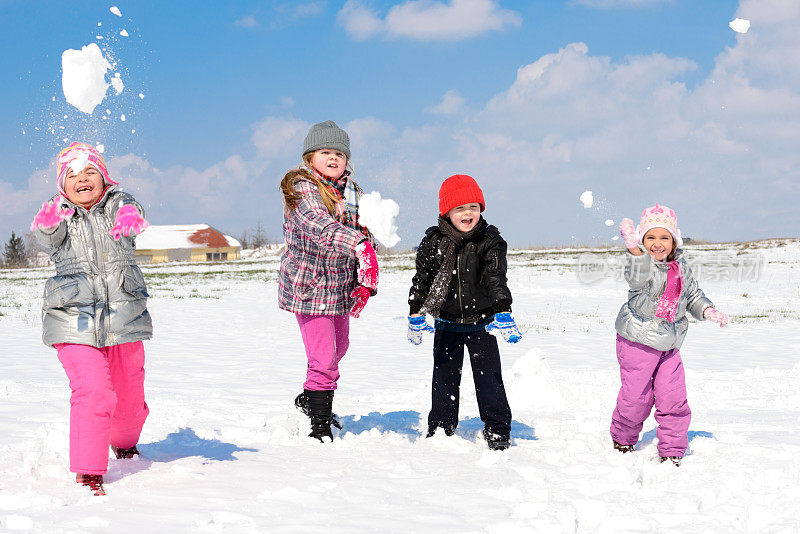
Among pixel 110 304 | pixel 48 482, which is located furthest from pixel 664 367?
pixel 48 482

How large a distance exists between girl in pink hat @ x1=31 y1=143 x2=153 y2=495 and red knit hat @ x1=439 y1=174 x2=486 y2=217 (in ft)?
6.52

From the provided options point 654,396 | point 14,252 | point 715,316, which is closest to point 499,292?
point 654,396

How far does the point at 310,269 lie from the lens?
4.48 m

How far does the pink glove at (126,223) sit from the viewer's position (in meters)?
3.50

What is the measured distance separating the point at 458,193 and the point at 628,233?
114 cm

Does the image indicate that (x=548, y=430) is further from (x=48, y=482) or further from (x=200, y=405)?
(x=48, y=482)

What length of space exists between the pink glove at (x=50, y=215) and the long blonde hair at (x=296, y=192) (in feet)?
4.78

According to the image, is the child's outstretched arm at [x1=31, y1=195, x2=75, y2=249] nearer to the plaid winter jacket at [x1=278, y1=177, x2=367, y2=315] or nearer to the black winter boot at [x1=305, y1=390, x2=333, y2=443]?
the plaid winter jacket at [x1=278, y1=177, x2=367, y2=315]

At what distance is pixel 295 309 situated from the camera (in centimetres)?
448

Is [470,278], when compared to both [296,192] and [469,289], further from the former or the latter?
[296,192]

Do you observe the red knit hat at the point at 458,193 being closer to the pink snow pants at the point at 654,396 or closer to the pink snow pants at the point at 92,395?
the pink snow pants at the point at 654,396

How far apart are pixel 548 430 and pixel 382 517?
7.78 feet

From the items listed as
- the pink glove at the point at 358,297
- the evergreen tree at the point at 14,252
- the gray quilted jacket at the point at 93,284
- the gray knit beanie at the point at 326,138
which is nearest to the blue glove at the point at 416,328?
the pink glove at the point at 358,297

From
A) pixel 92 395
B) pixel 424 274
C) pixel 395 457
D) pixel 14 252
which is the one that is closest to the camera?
pixel 92 395
